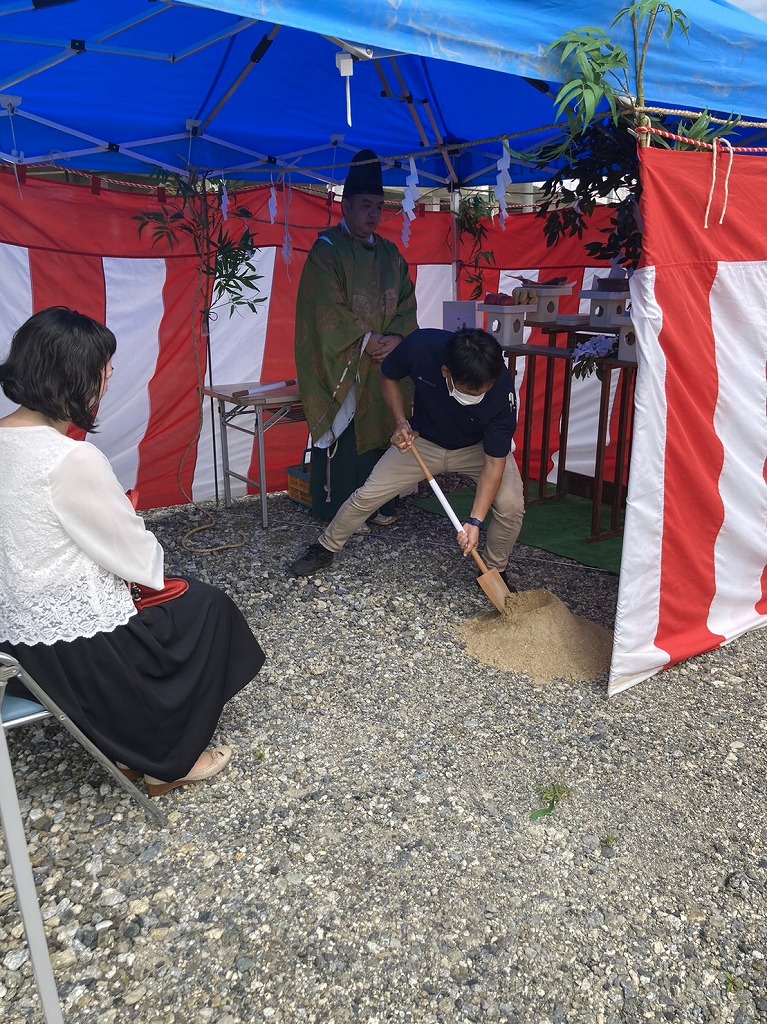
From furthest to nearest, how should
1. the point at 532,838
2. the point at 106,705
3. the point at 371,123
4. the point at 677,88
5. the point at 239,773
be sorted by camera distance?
the point at 371,123 → the point at 677,88 → the point at 239,773 → the point at 532,838 → the point at 106,705

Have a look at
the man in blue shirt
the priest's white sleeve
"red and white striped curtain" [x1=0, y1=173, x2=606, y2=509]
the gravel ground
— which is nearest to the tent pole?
"red and white striped curtain" [x1=0, y1=173, x2=606, y2=509]

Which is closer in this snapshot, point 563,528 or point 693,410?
point 693,410

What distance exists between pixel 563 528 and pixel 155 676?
297 centimetres

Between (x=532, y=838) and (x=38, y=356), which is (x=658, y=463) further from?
(x=38, y=356)

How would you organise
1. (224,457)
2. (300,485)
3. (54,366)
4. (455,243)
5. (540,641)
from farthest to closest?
(455,243) < (300,485) < (224,457) < (540,641) < (54,366)

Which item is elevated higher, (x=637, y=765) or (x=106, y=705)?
(x=106, y=705)

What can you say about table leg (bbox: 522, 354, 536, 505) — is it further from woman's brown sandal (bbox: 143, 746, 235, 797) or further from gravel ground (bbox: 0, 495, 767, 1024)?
woman's brown sandal (bbox: 143, 746, 235, 797)

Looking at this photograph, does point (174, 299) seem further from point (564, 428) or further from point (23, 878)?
point (23, 878)

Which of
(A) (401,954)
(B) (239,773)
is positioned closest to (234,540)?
(B) (239,773)

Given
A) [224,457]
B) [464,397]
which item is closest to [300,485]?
[224,457]

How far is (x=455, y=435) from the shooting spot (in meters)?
3.48

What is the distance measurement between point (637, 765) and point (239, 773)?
1.18 m

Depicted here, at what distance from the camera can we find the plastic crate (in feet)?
15.6

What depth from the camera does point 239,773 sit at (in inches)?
92.4
